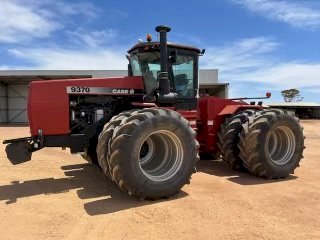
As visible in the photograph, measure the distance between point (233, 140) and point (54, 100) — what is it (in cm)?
394

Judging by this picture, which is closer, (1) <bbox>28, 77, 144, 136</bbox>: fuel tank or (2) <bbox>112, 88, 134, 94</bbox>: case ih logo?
(1) <bbox>28, 77, 144, 136</bbox>: fuel tank

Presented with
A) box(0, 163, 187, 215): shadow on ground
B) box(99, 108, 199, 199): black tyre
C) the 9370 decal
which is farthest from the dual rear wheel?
the 9370 decal

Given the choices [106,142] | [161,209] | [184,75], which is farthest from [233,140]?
[106,142]

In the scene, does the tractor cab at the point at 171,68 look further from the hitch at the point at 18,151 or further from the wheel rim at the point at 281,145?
the hitch at the point at 18,151

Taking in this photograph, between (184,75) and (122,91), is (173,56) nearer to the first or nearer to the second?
(184,75)

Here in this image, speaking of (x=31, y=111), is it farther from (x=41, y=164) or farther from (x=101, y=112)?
(x=41, y=164)

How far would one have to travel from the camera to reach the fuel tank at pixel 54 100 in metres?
6.70

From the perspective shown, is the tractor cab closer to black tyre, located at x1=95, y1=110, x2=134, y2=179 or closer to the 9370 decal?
the 9370 decal

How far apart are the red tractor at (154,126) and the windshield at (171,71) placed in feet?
0.07

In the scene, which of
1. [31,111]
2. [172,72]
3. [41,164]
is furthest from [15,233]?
[41,164]

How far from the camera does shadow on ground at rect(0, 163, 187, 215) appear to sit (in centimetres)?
597

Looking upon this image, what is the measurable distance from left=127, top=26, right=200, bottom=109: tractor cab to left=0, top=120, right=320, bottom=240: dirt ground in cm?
181

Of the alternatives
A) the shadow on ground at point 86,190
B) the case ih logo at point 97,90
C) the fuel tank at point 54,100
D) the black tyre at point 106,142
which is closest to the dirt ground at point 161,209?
the shadow on ground at point 86,190

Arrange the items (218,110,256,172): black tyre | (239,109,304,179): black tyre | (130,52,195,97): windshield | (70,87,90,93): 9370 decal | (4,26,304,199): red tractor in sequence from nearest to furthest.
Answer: (4,26,304,199): red tractor
(70,87,90,93): 9370 decal
(130,52,195,97): windshield
(239,109,304,179): black tyre
(218,110,256,172): black tyre
